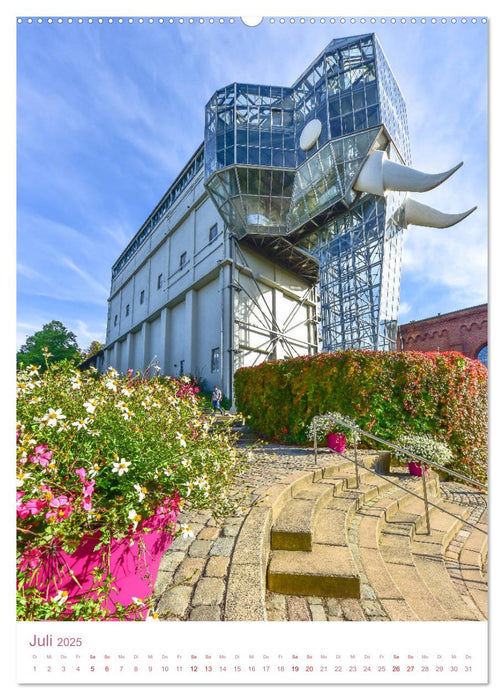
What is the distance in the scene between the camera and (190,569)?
1690 mm

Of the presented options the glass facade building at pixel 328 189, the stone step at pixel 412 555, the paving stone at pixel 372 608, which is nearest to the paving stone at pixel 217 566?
the paving stone at pixel 372 608

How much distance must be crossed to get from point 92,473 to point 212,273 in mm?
13333

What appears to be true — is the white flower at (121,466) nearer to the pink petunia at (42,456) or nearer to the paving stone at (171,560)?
the pink petunia at (42,456)

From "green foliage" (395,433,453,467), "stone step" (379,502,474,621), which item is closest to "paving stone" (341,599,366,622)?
"stone step" (379,502,474,621)

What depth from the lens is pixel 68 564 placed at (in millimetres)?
1166

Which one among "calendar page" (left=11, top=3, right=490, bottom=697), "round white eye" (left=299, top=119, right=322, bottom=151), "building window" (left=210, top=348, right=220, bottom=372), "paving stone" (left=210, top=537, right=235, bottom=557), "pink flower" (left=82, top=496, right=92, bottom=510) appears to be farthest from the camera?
"building window" (left=210, top=348, right=220, bottom=372)

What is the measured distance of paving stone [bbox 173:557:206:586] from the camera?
5.23 feet

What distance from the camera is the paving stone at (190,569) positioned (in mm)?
1595

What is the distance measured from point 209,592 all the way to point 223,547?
1.54 ft

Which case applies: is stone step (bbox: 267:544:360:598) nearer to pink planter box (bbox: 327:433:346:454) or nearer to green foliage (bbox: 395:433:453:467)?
pink planter box (bbox: 327:433:346:454)

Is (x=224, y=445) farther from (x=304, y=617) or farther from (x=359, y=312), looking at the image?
(x=359, y=312)

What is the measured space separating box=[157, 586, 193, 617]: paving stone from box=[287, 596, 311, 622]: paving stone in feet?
1.85

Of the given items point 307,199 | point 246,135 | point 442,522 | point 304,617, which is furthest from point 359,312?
point 304,617

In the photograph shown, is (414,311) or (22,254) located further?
(414,311)
